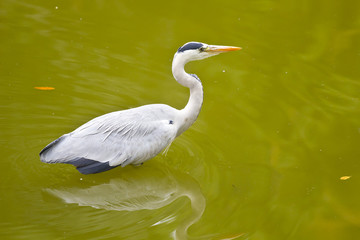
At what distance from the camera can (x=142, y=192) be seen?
5.62 metres

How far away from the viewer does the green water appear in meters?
5.21

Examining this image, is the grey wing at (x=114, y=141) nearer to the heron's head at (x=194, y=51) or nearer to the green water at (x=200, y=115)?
the green water at (x=200, y=115)

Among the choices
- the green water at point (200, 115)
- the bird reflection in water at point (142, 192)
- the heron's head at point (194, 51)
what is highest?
the heron's head at point (194, 51)

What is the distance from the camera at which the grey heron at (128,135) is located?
5555mm

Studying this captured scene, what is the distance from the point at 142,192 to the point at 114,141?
2.00 feet

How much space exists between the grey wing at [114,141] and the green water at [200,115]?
0.82ft

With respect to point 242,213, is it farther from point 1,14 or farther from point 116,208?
point 1,14

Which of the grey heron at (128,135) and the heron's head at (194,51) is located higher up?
the heron's head at (194,51)

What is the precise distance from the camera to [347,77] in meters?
7.81

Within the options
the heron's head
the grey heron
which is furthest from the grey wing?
the heron's head

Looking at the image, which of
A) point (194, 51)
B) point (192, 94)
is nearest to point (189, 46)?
point (194, 51)

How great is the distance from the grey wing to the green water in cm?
25

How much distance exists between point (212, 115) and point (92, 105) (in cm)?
149

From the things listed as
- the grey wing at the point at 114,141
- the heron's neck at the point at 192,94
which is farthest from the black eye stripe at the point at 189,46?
the grey wing at the point at 114,141
